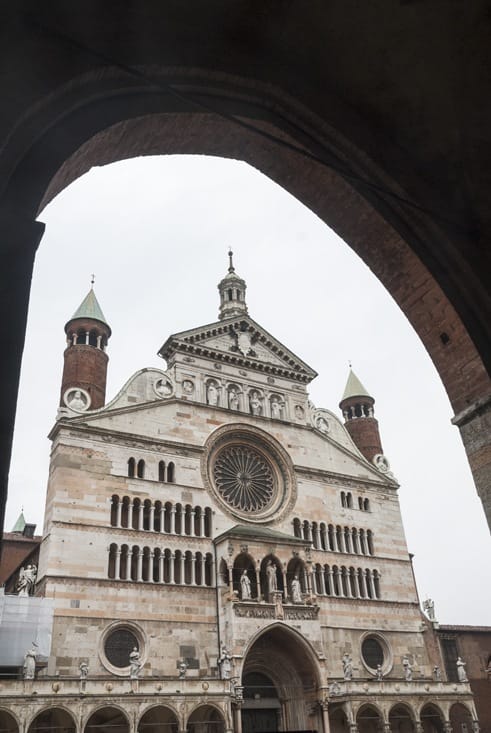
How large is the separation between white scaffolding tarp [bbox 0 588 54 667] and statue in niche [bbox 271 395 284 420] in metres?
13.8

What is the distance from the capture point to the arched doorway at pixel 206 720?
2123 cm

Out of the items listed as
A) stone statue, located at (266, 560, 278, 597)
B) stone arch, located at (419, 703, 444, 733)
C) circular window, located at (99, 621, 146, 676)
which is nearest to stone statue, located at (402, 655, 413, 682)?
stone arch, located at (419, 703, 444, 733)

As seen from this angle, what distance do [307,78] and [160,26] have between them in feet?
4.84

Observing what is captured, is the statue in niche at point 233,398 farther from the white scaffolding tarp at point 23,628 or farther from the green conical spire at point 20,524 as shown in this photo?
the green conical spire at point 20,524

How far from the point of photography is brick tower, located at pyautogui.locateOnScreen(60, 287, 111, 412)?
2902 centimetres

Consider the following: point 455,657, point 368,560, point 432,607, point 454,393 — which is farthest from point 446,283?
point 455,657

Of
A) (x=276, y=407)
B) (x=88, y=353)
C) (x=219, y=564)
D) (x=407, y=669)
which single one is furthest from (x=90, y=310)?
(x=407, y=669)

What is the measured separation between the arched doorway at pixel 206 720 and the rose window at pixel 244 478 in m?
8.07

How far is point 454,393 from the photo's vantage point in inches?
237

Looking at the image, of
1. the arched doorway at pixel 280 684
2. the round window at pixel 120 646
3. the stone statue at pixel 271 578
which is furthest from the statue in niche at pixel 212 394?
the round window at pixel 120 646

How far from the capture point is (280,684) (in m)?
24.6

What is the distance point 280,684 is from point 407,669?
18.2ft

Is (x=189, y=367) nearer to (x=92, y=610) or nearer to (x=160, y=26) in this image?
(x=92, y=610)

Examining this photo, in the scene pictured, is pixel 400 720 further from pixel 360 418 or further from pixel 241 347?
pixel 241 347
